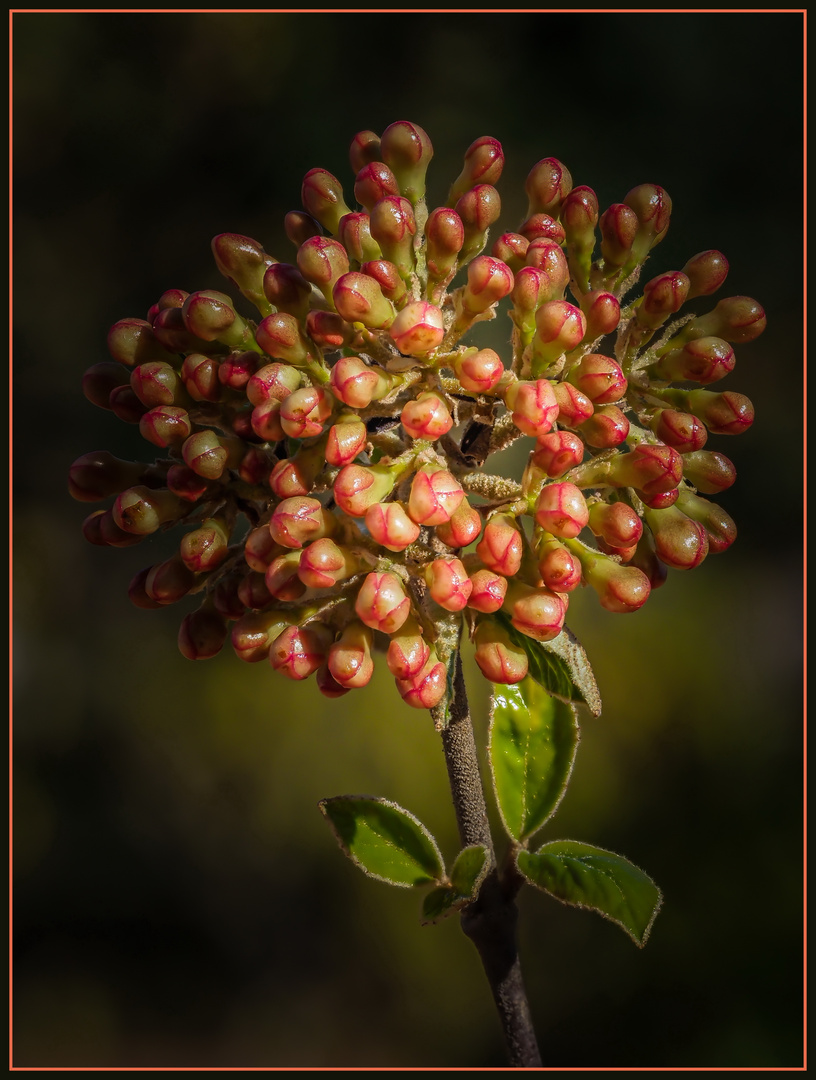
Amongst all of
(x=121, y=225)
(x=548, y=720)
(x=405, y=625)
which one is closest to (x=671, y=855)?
(x=548, y=720)

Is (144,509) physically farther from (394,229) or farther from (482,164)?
(482,164)

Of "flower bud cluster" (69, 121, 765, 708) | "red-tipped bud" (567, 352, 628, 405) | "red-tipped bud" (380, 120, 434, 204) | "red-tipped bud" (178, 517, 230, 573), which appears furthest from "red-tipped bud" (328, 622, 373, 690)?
"red-tipped bud" (380, 120, 434, 204)

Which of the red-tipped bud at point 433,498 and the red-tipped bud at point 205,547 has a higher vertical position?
the red-tipped bud at point 433,498

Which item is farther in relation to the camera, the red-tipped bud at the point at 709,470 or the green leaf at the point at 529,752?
the green leaf at the point at 529,752

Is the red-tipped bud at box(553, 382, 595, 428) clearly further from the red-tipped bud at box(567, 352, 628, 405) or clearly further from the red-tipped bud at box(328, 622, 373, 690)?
the red-tipped bud at box(328, 622, 373, 690)

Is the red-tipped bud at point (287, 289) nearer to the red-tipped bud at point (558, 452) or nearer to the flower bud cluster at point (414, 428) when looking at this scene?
the flower bud cluster at point (414, 428)

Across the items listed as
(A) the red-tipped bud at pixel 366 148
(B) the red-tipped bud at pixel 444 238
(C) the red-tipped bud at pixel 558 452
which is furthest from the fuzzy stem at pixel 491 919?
(A) the red-tipped bud at pixel 366 148
